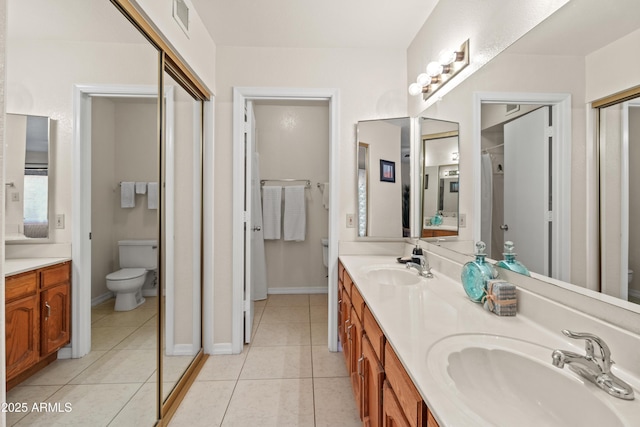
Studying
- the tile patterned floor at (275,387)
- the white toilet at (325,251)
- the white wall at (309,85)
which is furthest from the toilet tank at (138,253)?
the white toilet at (325,251)

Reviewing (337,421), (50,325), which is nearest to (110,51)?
(50,325)

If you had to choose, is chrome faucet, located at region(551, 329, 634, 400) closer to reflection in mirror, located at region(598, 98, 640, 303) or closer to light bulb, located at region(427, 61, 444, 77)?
reflection in mirror, located at region(598, 98, 640, 303)

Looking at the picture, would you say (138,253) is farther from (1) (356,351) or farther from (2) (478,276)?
(2) (478,276)

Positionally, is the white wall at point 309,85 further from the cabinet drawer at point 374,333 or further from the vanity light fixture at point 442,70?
the cabinet drawer at point 374,333

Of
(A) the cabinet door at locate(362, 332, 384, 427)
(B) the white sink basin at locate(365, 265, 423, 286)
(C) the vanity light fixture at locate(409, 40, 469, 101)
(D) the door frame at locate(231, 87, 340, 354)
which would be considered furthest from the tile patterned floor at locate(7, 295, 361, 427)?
(C) the vanity light fixture at locate(409, 40, 469, 101)

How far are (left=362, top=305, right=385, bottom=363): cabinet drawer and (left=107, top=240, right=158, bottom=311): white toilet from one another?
1051mm

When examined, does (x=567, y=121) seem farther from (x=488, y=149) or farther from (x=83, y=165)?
(x=83, y=165)

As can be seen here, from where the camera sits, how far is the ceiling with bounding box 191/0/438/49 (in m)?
1.89

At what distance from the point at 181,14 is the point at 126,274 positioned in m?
1.49

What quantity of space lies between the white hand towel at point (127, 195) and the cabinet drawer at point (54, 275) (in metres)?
0.39

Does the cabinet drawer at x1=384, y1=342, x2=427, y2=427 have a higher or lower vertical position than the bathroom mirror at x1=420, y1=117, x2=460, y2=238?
lower

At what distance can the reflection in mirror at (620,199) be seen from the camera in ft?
2.42

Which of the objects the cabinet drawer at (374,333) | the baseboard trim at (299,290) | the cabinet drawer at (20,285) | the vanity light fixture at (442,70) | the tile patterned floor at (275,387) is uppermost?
the vanity light fixture at (442,70)

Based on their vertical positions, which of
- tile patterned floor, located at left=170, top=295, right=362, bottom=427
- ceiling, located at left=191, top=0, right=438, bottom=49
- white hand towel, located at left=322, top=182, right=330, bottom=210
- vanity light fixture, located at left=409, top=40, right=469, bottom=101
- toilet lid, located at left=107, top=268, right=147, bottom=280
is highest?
ceiling, located at left=191, top=0, right=438, bottom=49
